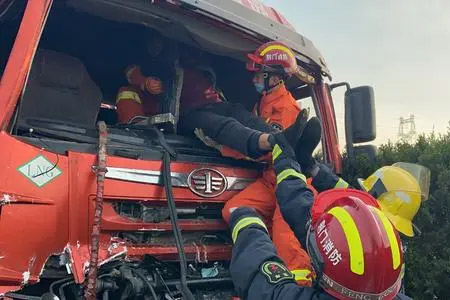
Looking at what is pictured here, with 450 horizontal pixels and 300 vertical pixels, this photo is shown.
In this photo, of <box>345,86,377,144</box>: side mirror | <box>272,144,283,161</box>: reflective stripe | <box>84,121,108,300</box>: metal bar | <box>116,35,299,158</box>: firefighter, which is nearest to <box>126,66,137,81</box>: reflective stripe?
<box>116,35,299,158</box>: firefighter

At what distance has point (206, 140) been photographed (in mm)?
3576

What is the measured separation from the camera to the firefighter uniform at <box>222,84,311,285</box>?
3.18m

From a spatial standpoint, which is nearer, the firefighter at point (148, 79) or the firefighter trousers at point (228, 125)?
the firefighter trousers at point (228, 125)

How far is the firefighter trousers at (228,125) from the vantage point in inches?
130

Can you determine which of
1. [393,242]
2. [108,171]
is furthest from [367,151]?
[393,242]

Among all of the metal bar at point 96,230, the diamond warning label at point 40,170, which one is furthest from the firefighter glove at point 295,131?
the diamond warning label at point 40,170

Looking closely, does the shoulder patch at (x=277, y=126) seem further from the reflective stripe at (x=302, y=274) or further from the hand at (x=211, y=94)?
the reflective stripe at (x=302, y=274)

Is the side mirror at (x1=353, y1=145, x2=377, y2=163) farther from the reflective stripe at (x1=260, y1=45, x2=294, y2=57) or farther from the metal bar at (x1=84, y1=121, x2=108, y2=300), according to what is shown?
the metal bar at (x1=84, y1=121, x2=108, y2=300)

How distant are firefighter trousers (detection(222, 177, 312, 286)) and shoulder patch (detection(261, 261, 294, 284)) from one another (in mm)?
904

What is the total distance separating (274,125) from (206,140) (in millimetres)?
502

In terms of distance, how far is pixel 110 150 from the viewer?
2.93 meters

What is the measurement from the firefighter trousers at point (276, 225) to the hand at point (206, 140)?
14.1 inches

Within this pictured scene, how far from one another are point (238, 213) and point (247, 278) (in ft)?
1.76

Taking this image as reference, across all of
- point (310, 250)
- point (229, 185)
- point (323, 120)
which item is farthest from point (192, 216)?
point (323, 120)
